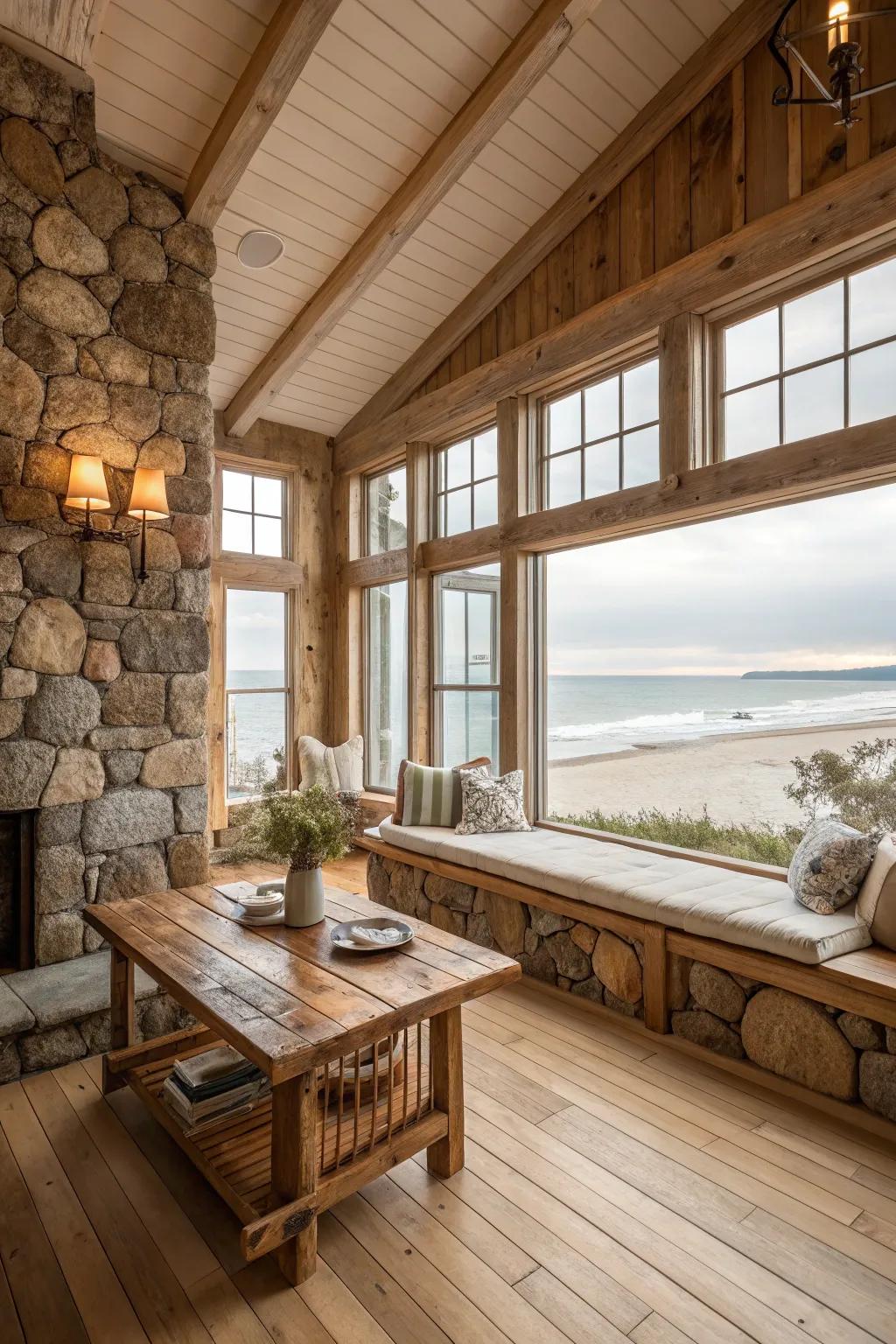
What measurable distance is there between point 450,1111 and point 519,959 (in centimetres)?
146

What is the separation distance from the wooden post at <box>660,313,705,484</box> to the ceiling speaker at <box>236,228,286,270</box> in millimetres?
2051

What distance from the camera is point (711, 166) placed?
11.3 ft

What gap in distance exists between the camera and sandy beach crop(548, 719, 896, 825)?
3.47m

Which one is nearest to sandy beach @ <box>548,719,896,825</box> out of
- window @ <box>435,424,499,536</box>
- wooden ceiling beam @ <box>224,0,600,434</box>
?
window @ <box>435,424,499,536</box>

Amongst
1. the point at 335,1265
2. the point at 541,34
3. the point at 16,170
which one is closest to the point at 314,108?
the point at 541,34

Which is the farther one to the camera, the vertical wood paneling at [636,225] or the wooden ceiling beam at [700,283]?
the vertical wood paneling at [636,225]

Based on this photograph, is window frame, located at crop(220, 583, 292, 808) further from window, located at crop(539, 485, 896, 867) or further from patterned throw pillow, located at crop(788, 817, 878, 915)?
patterned throw pillow, located at crop(788, 817, 878, 915)

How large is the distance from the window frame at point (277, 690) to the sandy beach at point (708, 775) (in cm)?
225

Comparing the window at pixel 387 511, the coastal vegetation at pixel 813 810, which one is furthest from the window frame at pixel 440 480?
the coastal vegetation at pixel 813 810

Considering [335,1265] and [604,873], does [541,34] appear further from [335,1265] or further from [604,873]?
[335,1265]

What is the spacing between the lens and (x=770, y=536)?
364cm

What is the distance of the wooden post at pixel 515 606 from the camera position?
4488mm

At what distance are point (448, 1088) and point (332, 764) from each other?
3767 millimetres

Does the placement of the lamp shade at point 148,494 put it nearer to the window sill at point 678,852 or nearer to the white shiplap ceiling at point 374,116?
the white shiplap ceiling at point 374,116
